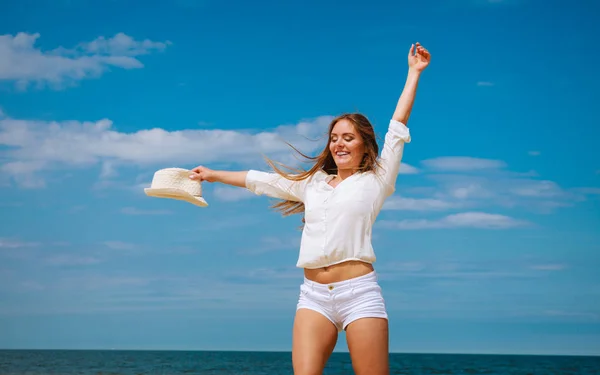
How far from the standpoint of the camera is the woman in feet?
13.4

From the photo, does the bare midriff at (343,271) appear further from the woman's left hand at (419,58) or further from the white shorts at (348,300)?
the woman's left hand at (419,58)

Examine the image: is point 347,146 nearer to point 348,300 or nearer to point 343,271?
point 343,271

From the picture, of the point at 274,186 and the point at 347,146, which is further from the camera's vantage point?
the point at 274,186

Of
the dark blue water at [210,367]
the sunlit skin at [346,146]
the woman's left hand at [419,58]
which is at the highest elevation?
the woman's left hand at [419,58]

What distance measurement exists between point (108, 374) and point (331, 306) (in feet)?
96.2

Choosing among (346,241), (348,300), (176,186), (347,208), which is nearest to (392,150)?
(347,208)

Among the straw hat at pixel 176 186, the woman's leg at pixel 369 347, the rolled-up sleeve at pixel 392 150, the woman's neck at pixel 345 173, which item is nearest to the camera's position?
the woman's leg at pixel 369 347

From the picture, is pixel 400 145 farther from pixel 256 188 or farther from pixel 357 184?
pixel 256 188

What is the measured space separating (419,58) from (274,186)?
1.22 metres

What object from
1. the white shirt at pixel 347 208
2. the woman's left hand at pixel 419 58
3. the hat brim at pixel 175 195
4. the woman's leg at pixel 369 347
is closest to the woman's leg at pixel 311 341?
the woman's leg at pixel 369 347

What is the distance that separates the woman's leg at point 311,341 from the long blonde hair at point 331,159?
77 cm

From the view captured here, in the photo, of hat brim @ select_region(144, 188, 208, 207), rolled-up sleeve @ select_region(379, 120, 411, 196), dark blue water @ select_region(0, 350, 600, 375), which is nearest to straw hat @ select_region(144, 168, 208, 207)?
hat brim @ select_region(144, 188, 208, 207)

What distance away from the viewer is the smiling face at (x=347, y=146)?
172 inches

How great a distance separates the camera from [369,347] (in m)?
4.05
